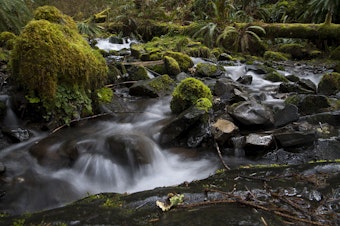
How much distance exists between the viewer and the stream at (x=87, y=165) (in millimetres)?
3545

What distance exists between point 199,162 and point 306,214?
2.40m

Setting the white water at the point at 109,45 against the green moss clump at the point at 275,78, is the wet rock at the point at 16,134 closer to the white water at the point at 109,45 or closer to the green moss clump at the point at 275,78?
the green moss clump at the point at 275,78

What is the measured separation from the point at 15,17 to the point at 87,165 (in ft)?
18.0

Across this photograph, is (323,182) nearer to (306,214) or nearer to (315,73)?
(306,214)

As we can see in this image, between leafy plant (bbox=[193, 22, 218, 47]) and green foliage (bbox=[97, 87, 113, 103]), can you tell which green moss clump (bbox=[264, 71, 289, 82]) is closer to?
green foliage (bbox=[97, 87, 113, 103])

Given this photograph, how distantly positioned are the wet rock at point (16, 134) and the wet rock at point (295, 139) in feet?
12.4

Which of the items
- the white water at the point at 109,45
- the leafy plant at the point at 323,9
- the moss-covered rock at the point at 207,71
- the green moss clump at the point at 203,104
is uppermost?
the leafy plant at the point at 323,9

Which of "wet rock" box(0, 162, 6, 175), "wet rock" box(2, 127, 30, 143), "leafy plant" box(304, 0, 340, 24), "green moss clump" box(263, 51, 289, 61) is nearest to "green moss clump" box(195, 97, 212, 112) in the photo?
"wet rock" box(2, 127, 30, 143)

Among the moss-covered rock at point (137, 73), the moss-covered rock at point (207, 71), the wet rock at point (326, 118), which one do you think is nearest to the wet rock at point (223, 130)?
the wet rock at point (326, 118)

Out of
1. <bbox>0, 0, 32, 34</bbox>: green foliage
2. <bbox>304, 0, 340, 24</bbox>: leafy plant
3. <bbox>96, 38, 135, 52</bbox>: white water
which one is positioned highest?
<bbox>0, 0, 32, 34</bbox>: green foliage

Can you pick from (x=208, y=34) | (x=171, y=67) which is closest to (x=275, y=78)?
(x=171, y=67)

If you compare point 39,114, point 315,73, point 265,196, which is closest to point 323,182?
point 265,196

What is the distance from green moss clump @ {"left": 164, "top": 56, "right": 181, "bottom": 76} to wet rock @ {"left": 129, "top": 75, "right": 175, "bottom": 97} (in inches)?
48.8

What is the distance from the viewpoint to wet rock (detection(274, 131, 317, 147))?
4.39m
